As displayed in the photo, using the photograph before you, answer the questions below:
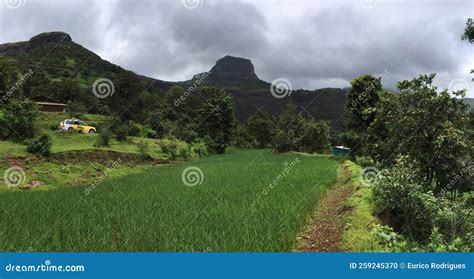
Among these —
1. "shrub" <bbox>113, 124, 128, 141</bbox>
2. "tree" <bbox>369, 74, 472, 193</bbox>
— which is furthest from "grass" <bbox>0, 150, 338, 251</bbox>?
"shrub" <bbox>113, 124, 128, 141</bbox>

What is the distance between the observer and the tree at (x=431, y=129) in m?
13.2

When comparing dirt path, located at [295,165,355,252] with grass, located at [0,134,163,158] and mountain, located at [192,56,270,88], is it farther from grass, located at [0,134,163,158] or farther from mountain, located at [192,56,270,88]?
mountain, located at [192,56,270,88]

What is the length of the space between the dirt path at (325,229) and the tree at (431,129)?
11.6 ft

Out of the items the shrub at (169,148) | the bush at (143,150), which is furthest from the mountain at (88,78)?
the bush at (143,150)

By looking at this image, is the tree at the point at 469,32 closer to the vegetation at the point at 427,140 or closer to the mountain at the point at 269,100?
the vegetation at the point at 427,140

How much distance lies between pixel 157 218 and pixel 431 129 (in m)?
10.5

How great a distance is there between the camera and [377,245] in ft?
21.8

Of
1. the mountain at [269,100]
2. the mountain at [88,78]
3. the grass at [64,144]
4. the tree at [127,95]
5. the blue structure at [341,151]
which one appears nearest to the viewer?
the grass at [64,144]

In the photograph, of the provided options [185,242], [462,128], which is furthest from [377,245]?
[462,128]

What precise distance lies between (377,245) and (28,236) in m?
6.79

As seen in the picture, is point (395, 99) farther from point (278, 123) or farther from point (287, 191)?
point (278, 123)

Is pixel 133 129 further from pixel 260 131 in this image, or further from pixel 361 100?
pixel 260 131

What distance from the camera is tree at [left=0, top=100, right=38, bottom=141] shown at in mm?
23250

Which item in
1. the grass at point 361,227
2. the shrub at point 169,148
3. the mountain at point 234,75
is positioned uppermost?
the mountain at point 234,75
